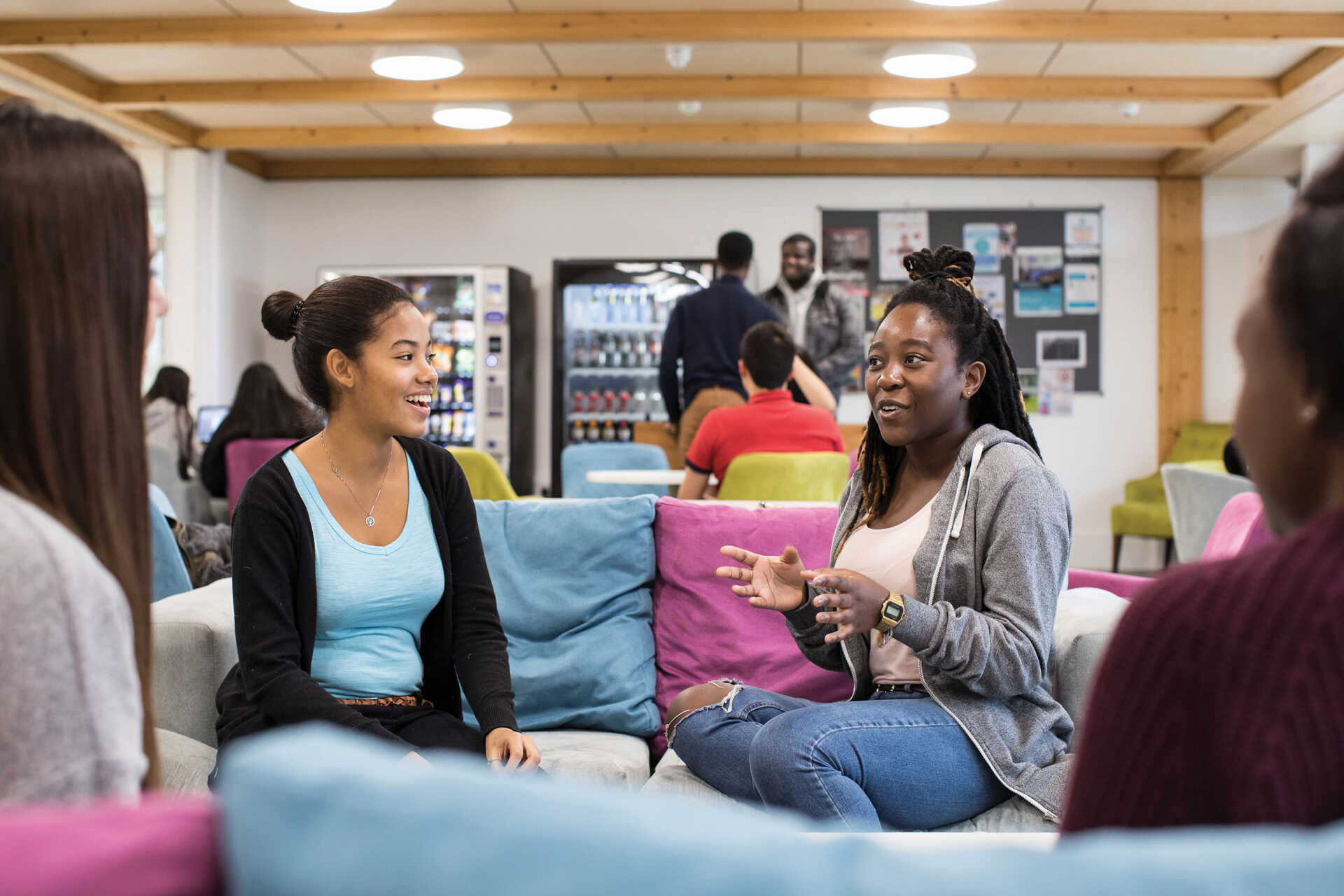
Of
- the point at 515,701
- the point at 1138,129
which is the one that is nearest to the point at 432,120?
the point at 1138,129

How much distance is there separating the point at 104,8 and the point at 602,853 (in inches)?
234

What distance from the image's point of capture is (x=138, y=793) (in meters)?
0.80

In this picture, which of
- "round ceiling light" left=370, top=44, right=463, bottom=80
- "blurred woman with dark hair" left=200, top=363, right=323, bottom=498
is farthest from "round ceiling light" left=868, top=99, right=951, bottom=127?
"blurred woman with dark hair" left=200, top=363, right=323, bottom=498

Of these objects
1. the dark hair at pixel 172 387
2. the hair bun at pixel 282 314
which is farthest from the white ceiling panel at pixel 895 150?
the hair bun at pixel 282 314

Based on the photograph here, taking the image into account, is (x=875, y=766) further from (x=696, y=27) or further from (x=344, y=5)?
(x=696, y=27)

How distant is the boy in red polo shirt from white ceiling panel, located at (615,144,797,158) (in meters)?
3.95

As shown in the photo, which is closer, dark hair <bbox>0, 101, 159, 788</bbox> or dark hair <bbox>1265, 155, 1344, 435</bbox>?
dark hair <bbox>1265, 155, 1344, 435</bbox>

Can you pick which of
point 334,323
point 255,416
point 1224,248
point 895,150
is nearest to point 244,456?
point 255,416

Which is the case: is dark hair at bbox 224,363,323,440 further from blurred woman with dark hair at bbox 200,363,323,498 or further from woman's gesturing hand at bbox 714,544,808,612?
woman's gesturing hand at bbox 714,544,808,612

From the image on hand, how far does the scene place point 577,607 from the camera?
2541mm

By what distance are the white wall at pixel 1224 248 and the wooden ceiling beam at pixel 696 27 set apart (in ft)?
9.57

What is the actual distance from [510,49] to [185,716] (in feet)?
14.9

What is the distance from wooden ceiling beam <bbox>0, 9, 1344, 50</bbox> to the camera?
524 centimetres

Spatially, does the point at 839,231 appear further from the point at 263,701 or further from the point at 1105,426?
the point at 263,701
